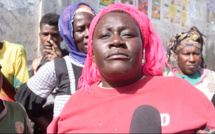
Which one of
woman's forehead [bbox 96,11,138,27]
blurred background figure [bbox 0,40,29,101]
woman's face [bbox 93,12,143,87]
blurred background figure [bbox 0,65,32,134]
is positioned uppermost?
woman's forehead [bbox 96,11,138,27]

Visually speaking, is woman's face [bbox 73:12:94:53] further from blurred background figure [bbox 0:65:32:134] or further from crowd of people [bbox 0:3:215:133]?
blurred background figure [bbox 0:65:32:134]

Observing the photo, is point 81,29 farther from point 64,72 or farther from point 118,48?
point 118,48

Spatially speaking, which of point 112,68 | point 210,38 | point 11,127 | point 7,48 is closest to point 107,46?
point 112,68

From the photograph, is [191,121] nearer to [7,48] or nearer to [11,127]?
[11,127]

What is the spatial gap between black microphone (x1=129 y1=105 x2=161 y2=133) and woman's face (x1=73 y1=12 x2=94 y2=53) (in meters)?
1.14

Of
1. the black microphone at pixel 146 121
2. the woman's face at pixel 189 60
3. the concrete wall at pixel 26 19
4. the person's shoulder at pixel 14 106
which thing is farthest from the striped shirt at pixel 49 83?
the concrete wall at pixel 26 19

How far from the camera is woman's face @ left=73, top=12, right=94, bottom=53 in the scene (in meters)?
2.06

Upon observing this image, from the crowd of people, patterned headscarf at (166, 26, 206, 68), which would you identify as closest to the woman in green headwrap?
patterned headscarf at (166, 26, 206, 68)

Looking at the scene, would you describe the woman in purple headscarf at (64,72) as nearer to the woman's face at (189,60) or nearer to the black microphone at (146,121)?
the black microphone at (146,121)

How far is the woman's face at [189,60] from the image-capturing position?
127 inches

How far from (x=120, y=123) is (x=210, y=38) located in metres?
8.40

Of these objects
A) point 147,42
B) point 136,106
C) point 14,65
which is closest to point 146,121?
point 136,106

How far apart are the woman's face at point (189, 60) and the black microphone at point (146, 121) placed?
7.79 feet

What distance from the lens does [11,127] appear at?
184 centimetres
